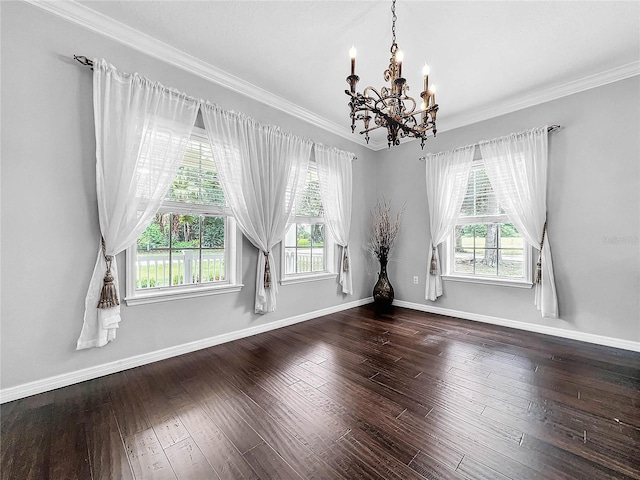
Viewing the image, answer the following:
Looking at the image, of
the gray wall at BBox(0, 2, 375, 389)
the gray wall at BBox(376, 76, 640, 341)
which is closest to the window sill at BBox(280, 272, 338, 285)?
the gray wall at BBox(0, 2, 375, 389)

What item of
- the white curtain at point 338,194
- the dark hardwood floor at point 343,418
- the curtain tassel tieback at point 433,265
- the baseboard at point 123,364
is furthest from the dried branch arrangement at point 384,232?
the dark hardwood floor at point 343,418

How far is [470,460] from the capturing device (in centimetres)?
139

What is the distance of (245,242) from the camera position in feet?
10.4

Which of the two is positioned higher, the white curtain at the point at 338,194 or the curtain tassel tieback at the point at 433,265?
the white curtain at the point at 338,194

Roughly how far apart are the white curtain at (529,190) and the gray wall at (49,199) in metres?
4.10

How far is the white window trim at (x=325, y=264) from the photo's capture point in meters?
3.57

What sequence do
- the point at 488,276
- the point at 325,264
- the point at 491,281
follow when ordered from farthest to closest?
the point at 325,264
the point at 488,276
the point at 491,281

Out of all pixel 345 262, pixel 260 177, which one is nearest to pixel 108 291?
pixel 260 177

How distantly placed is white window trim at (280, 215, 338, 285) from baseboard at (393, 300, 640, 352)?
58.0 inches

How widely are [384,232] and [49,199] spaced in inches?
158

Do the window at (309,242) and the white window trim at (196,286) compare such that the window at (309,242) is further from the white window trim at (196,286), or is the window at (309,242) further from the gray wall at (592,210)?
the gray wall at (592,210)

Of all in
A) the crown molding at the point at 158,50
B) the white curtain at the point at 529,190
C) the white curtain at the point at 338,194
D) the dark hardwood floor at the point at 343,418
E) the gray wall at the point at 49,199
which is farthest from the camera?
the white curtain at the point at 338,194

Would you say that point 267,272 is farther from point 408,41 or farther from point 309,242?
point 408,41

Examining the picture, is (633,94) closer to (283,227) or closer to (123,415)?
(283,227)
